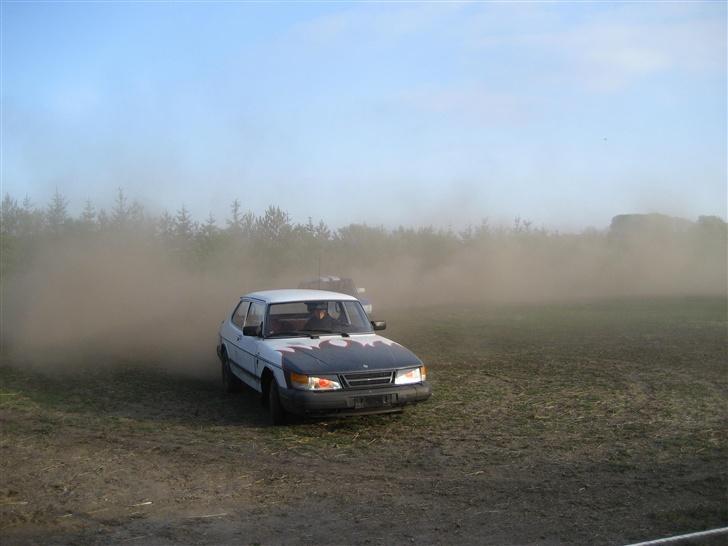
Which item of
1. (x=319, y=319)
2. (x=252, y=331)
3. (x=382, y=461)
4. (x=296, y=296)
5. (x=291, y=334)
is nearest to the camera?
(x=382, y=461)

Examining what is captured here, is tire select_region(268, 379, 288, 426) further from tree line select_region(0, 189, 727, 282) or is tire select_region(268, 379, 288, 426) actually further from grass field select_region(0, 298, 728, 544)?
tree line select_region(0, 189, 727, 282)

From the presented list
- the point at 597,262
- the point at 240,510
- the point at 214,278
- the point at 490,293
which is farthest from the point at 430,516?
the point at 597,262

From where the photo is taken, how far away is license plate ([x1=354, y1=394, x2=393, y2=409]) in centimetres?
746

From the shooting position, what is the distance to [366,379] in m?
7.58

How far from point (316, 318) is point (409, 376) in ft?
6.24

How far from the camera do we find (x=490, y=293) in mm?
37938

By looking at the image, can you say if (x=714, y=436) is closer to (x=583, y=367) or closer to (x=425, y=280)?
(x=583, y=367)

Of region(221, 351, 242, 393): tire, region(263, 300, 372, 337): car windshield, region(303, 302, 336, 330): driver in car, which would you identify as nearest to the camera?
region(263, 300, 372, 337): car windshield

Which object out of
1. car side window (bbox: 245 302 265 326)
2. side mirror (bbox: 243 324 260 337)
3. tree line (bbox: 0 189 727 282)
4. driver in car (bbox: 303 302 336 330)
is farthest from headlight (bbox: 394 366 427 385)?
tree line (bbox: 0 189 727 282)

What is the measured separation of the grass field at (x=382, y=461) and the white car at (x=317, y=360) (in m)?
0.39

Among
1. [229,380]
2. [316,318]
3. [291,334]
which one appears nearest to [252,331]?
[291,334]

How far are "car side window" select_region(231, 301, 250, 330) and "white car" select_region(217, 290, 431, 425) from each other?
0.12 ft

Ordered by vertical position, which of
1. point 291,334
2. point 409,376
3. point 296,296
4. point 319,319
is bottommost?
point 409,376

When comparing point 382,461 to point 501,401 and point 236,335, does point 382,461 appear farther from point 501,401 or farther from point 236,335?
point 236,335
